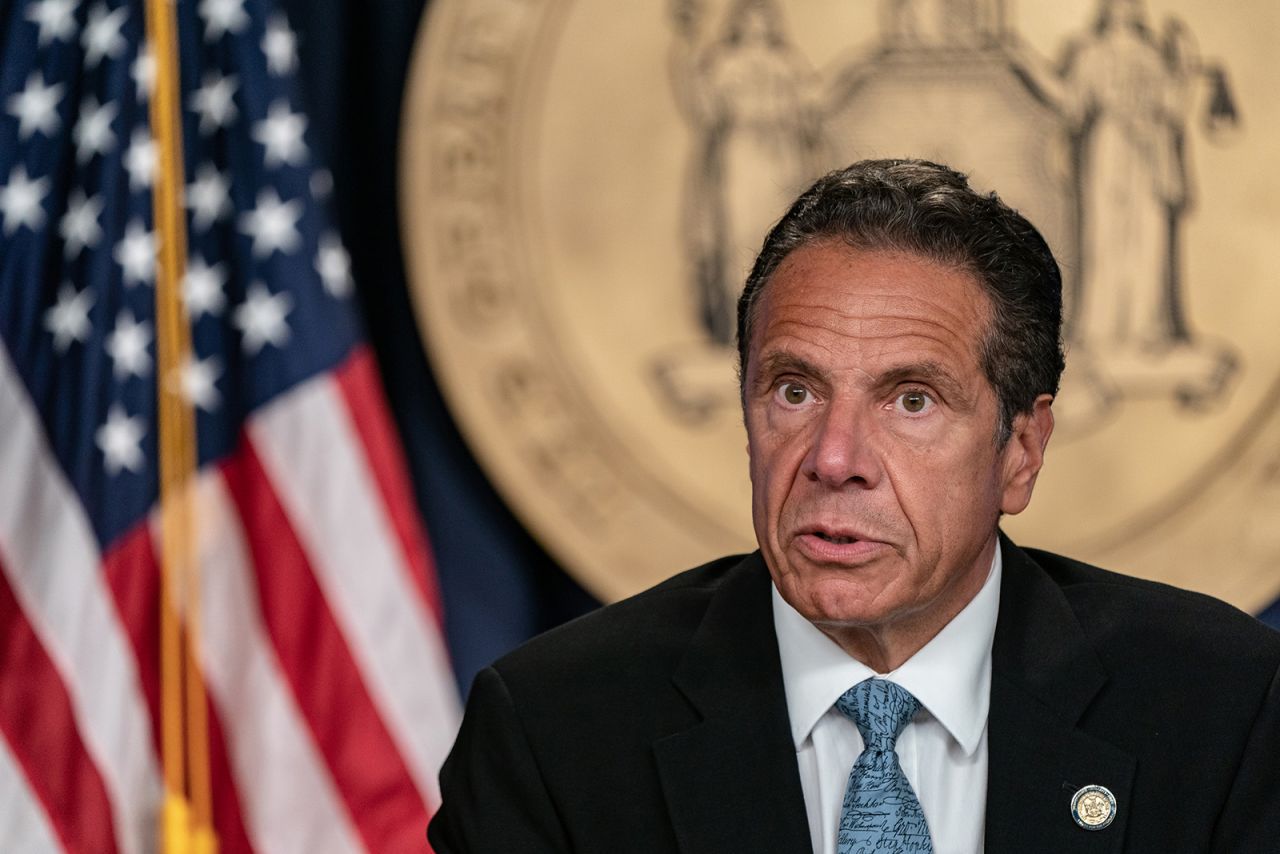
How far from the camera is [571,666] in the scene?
6.98 feet

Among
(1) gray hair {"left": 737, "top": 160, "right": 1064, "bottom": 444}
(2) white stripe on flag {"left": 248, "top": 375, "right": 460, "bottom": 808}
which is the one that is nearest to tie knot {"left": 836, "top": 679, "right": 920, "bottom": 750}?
(1) gray hair {"left": 737, "top": 160, "right": 1064, "bottom": 444}

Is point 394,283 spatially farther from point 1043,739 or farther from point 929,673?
point 1043,739

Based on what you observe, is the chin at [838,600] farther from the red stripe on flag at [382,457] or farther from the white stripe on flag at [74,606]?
the white stripe on flag at [74,606]

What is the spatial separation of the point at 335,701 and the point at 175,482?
22.6 inches

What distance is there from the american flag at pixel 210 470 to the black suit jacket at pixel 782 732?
149 centimetres

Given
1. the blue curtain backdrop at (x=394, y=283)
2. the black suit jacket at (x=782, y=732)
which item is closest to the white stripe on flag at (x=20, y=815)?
the blue curtain backdrop at (x=394, y=283)

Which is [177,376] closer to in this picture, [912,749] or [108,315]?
[108,315]

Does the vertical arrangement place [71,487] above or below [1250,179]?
below

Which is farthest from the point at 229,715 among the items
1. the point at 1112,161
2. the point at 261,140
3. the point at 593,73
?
the point at 1112,161

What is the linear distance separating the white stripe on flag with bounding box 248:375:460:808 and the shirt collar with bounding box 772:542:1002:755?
1637 millimetres

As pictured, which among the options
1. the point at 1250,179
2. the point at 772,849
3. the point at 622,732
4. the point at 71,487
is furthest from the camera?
the point at 1250,179

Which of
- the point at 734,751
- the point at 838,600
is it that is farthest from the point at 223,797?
the point at 838,600

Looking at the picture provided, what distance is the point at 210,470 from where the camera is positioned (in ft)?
11.8

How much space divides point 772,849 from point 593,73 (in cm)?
233
